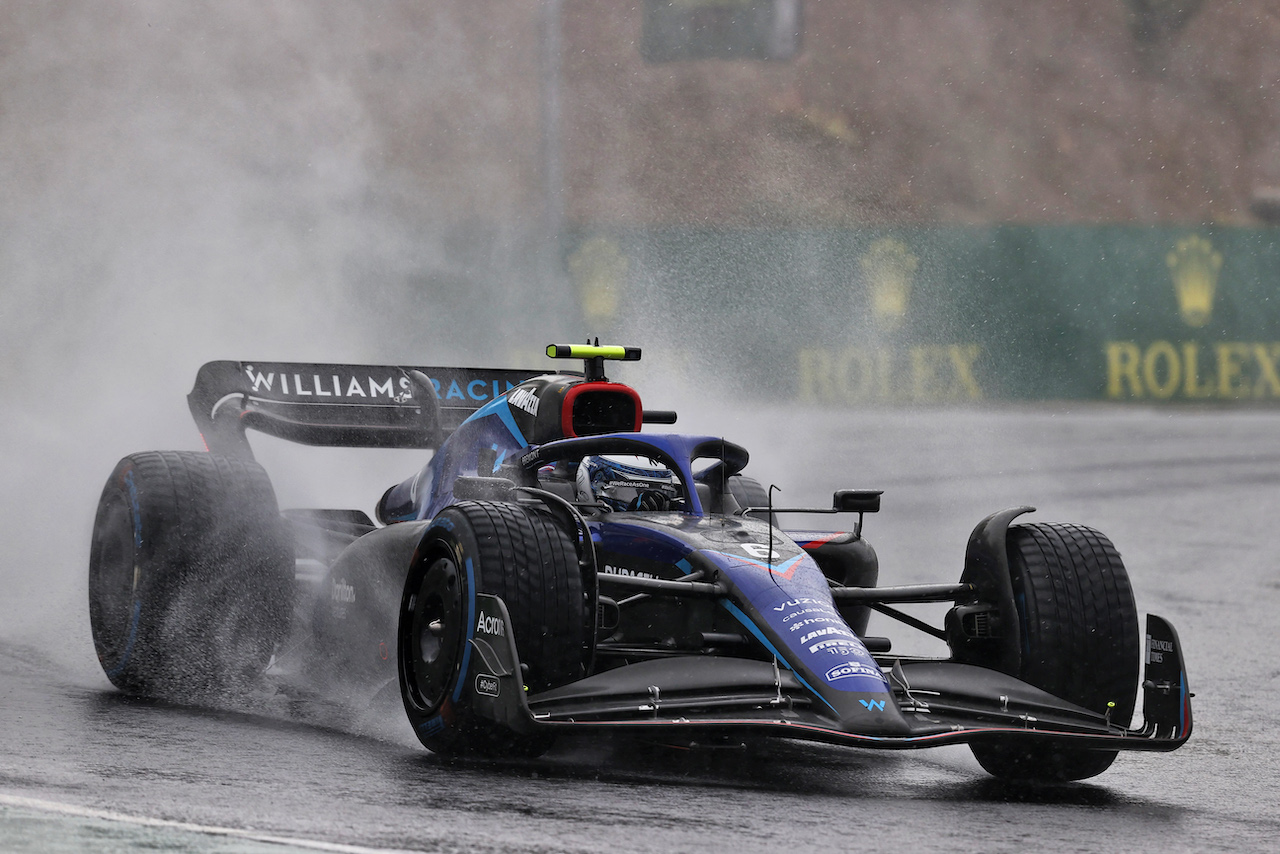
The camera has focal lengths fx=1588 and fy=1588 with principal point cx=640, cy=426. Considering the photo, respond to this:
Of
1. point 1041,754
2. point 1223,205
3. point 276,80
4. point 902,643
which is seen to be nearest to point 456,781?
point 1041,754

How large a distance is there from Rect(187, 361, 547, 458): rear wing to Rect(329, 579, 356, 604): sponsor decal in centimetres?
161

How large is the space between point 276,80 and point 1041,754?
52.0ft

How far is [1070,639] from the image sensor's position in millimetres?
5516

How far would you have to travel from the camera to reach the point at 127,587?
699 cm

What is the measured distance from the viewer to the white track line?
3.69 metres

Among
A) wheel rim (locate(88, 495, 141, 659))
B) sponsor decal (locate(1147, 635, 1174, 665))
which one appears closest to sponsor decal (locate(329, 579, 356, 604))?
wheel rim (locate(88, 495, 141, 659))

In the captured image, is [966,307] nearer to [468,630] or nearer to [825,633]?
[825,633]

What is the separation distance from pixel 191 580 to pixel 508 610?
2.53 meters

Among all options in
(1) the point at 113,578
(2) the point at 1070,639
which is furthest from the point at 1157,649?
(1) the point at 113,578

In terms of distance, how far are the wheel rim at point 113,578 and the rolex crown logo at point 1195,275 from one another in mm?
15085

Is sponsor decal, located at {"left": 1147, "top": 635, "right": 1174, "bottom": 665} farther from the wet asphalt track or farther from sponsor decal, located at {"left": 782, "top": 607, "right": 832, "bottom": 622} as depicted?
sponsor decal, located at {"left": 782, "top": 607, "right": 832, "bottom": 622}

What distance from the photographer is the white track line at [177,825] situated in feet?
12.1

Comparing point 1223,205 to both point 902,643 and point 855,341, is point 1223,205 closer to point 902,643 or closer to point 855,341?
point 855,341

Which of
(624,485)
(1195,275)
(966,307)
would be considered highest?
(1195,275)
